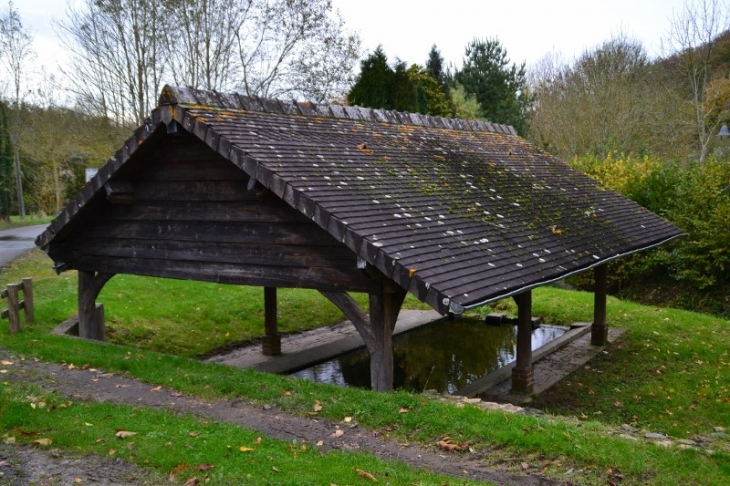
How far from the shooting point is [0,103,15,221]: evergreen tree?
104 feet

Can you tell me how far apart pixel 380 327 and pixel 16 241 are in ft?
70.3

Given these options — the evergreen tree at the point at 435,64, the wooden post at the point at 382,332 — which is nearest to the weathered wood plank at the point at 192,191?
the wooden post at the point at 382,332

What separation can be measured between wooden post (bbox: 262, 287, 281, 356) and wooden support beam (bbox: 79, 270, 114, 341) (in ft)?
9.92

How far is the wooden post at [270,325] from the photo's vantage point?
12.1m

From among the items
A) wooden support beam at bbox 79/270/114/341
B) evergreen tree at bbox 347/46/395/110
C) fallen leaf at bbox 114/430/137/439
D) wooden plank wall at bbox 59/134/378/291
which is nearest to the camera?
fallen leaf at bbox 114/430/137/439

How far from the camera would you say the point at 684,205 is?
18.0 m

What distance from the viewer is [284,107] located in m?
9.30

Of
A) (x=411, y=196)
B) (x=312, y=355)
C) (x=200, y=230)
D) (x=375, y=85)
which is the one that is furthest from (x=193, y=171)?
(x=375, y=85)

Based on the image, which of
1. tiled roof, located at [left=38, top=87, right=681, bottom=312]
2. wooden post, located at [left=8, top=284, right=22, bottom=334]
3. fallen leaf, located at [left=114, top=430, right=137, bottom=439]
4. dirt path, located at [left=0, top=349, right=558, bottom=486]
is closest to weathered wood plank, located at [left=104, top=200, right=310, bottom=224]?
tiled roof, located at [left=38, top=87, right=681, bottom=312]

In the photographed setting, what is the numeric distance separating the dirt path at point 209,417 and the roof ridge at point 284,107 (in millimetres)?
3595

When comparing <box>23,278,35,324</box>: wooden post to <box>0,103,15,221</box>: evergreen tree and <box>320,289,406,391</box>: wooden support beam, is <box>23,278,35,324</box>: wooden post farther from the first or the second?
<box>0,103,15,221</box>: evergreen tree

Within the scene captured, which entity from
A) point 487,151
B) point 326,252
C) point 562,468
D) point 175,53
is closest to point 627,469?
point 562,468

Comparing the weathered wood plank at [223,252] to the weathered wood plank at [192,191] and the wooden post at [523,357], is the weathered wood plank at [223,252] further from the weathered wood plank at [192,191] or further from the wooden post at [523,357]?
the wooden post at [523,357]

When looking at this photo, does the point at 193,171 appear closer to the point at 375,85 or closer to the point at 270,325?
the point at 270,325
